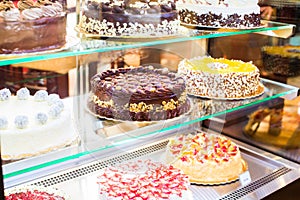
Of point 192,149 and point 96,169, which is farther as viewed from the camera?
point 192,149

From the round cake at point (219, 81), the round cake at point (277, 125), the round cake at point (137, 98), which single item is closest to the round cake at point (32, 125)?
the round cake at point (137, 98)

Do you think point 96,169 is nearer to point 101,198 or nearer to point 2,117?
point 101,198

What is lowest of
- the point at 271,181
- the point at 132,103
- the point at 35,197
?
→ the point at 271,181

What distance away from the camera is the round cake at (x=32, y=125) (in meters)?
1.51

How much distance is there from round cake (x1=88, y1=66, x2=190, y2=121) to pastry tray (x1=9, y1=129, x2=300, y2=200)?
408mm

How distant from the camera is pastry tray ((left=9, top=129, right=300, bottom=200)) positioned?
2.02m

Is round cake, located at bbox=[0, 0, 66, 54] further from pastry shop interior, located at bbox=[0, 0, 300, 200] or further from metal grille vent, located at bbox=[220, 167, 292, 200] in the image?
metal grille vent, located at bbox=[220, 167, 292, 200]

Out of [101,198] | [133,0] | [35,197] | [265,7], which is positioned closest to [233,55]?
[265,7]

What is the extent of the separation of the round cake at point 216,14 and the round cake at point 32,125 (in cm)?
72

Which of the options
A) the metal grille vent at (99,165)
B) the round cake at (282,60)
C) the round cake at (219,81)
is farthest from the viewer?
the round cake at (282,60)

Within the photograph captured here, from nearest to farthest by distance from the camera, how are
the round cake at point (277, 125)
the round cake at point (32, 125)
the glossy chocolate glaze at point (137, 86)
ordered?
1. the round cake at point (32, 125)
2. the glossy chocolate glaze at point (137, 86)
3. the round cake at point (277, 125)

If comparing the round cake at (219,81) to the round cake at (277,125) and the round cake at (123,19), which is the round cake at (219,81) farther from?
the round cake at (277,125)

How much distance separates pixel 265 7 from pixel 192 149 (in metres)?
0.92

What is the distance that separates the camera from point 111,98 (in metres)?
1.83
